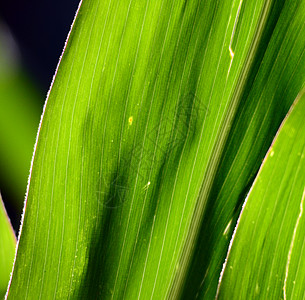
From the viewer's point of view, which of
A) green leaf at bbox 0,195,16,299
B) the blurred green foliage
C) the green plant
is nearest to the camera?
the green plant

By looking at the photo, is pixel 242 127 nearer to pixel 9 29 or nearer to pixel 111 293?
pixel 111 293

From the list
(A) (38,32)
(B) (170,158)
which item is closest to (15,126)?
(A) (38,32)

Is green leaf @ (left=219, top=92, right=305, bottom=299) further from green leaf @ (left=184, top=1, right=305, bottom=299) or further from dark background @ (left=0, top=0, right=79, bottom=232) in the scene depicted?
dark background @ (left=0, top=0, right=79, bottom=232)

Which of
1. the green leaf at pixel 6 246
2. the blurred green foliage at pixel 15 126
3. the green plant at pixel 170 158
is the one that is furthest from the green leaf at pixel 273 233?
the blurred green foliage at pixel 15 126

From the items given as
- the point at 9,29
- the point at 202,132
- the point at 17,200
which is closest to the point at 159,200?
the point at 202,132

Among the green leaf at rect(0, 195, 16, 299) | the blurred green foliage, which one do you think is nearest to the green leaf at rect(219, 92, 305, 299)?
the green leaf at rect(0, 195, 16, 299)

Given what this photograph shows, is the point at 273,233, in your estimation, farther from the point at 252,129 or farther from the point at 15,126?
the point at 15,126

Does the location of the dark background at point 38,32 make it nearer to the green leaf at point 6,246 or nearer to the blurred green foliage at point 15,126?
the blurred green foliage at point 15,126
